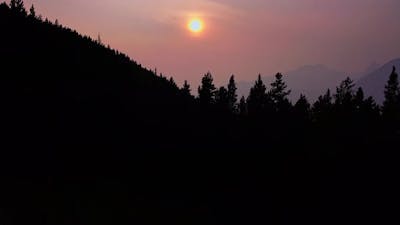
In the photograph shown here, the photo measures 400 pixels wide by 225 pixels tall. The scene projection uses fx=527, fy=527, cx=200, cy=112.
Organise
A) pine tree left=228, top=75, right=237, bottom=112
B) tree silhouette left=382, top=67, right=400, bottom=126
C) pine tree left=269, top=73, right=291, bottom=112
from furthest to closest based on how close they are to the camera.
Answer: pine tree left=228, top=75, right=237, bottom=112
pine tree left=269, top=73, right=291, bottom=112
tree silhouette left=382, top=67, right=400, bottom=126

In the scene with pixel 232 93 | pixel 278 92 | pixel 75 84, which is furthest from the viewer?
pixel 232 93

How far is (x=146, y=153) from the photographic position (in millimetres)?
41312

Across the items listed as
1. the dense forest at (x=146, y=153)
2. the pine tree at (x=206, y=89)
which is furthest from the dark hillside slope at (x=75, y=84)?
the pine tree at (x=206, y=89)

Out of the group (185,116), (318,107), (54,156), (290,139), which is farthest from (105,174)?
(318,107)

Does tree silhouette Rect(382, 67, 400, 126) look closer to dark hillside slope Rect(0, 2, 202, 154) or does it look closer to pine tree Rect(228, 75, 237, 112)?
pine tree Rect(228, 75, 237, 112)

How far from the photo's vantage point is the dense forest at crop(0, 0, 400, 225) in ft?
104

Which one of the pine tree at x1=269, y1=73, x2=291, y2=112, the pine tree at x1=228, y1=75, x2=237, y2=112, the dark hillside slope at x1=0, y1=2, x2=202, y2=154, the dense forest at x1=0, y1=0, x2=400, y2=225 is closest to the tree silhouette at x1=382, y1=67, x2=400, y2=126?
the dense forest at x1=0, y1=0, x2=400, y2=225

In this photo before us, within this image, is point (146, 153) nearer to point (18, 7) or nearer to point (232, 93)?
point (18, 7)

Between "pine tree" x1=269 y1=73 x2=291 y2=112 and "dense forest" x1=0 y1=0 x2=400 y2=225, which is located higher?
"pine tree" x1=269 y1=73 x2=291 y2=112

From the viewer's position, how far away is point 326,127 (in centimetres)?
6706

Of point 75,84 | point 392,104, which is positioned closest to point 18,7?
point 75,84

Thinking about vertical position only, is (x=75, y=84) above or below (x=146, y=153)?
above

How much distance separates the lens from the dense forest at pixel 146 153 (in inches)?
1243

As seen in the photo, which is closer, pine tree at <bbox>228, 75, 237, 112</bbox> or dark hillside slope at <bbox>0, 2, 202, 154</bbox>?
dark hillside slope at <bbox>0, 2, 202, 154</bbox>
